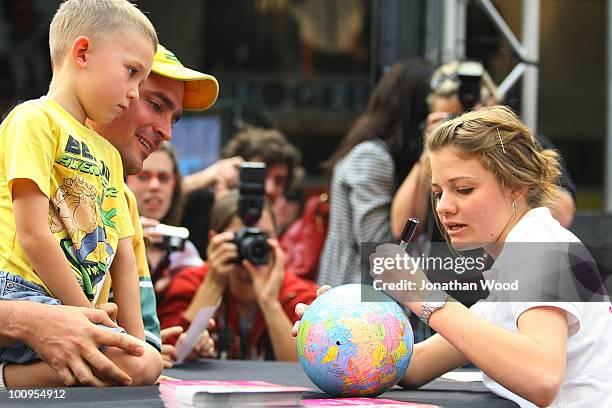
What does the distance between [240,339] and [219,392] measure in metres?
2.29

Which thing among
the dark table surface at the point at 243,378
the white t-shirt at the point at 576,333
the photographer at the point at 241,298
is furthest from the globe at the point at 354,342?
the photographer at the point at 241,298

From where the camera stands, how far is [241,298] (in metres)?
4.16

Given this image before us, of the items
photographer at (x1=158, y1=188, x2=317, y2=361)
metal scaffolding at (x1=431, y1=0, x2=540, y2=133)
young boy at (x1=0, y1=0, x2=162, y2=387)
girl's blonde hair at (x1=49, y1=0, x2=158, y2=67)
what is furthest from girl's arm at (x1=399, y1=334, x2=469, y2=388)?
metal scaffolding at (x1=431, y1=0, x2=540, y2=133)

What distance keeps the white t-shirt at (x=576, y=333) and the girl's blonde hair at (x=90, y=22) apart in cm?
96

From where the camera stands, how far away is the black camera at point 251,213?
3957 millimetres

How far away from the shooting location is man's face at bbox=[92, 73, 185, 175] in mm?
2805

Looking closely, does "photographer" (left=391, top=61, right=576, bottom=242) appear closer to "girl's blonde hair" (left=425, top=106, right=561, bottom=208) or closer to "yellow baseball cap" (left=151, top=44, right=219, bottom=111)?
"yellow baseball cap" (left=151, top=44, right=219, bottom=111)

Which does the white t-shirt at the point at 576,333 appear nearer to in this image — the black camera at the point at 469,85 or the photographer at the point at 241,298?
the photographer at the point at 241,298

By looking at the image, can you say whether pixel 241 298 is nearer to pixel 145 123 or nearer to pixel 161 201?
pixel 161 201

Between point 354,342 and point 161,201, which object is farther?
point 161,201

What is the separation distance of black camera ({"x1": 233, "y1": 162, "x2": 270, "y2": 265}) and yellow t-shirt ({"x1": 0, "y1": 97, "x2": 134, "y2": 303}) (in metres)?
1.46

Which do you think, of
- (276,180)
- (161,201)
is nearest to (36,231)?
(161,201)

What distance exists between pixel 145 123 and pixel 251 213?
1.23 m

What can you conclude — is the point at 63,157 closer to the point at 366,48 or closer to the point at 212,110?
the point at 212,110
